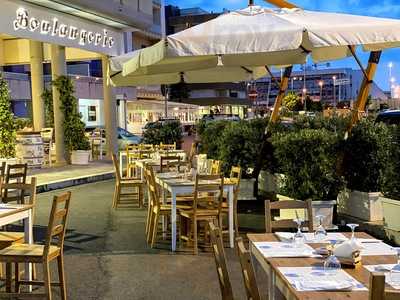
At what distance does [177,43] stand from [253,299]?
426cm

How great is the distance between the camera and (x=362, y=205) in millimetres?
7785

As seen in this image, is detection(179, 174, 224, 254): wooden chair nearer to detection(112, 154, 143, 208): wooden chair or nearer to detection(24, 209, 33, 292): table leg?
detection(24, 209, 33, 292): table leg

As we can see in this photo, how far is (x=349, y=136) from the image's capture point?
8.04 meters

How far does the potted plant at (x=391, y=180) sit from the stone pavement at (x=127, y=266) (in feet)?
6.61

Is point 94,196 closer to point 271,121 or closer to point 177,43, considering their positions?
point 271,121

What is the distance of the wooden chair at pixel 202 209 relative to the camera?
270 inches

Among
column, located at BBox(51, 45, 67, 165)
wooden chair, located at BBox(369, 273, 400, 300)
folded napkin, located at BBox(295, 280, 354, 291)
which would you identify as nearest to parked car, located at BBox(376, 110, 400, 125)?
column, located at BBox(51, 45, 67, 165)

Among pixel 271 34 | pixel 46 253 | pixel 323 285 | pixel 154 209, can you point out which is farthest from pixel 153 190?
pixel 323 285

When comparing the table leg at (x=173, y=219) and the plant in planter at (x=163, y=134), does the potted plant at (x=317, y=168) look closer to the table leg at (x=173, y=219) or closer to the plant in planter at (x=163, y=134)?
the table leg at (x=173, y=219)

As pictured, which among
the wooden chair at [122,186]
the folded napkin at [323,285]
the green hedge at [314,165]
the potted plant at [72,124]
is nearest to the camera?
Result: the folded napkin at [323,285]

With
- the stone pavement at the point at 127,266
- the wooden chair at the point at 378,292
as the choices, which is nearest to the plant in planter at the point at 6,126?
the stone pavement at the point at 127,266

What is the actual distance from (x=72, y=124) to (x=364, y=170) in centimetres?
1196

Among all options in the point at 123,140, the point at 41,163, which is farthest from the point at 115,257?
the point at 123,140

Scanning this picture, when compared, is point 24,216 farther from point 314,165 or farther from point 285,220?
point 314,165
